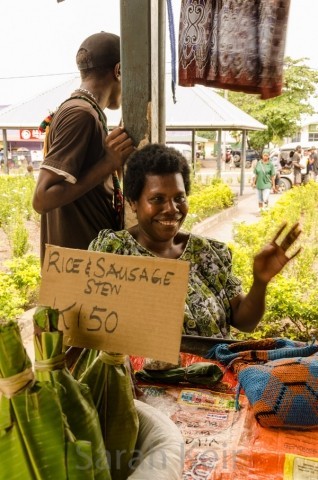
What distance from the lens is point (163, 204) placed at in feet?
6.49

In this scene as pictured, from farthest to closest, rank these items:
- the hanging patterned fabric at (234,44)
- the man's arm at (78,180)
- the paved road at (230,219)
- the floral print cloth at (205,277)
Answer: the paved road at (230,219)
the man's arm at (78,180)
the floral print cloth at (205,277)
the hanging patterned fabric at (234,44)

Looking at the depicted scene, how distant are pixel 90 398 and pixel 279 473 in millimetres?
508

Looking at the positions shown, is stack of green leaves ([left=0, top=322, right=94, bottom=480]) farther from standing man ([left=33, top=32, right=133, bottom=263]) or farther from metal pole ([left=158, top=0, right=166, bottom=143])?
metal pole ([left=158, top=0, right=166, bottom=143])

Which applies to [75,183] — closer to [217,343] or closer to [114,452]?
[217,343]

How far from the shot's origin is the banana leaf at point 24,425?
0.71 m

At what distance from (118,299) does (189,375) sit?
0.60 meters

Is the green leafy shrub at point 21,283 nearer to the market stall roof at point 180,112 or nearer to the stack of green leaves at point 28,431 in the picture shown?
the stack of green leaves at point 28,431

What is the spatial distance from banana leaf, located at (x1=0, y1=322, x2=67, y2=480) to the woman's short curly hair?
1.37 metres

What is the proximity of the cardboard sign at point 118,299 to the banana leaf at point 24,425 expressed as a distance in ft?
0.76

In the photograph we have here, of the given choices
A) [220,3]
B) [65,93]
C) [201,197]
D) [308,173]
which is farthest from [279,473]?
[308,173]

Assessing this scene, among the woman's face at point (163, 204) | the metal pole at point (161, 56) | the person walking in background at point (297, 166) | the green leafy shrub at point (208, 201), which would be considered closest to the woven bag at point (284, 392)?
the woman's face at point (163, 204)

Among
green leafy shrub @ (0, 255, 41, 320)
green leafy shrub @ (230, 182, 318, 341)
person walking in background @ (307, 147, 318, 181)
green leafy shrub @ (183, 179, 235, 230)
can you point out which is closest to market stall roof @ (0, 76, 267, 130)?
green leafy shrub @ (183, 179, 235, 230)

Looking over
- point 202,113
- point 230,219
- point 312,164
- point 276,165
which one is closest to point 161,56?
point 230,219

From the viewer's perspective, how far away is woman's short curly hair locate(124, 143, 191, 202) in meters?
2.01
